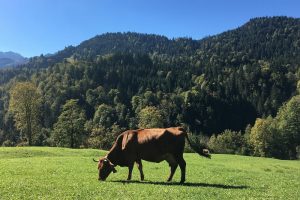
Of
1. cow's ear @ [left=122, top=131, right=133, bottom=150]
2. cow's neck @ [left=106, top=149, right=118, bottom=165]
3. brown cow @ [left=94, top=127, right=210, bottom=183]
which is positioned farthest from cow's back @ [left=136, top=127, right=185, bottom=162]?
cow's neck @ [left=106, top=149, right=118, bottom=165]

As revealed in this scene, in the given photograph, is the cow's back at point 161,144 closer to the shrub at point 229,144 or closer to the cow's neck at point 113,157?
the cow's neck at point 113,157

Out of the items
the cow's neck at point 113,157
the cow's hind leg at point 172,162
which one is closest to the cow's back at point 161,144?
the cow's hind leg at point 172,162

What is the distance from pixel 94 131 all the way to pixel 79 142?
16.7 meters

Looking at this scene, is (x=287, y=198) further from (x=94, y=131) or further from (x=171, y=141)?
(x=94, y=131)

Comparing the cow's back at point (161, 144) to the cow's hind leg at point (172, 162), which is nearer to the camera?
the cow's back at point (161, 144)

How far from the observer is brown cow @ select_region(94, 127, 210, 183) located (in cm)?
2658

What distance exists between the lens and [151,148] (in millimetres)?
26781

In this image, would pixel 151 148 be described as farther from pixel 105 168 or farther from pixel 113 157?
pixel 105 168

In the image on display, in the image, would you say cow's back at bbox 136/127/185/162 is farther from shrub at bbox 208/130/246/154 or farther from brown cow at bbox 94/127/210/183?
shrub at bbox 208/130/246/154

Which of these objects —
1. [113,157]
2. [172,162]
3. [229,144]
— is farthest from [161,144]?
[229,144]

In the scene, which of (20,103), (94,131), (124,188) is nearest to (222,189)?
(124,188)

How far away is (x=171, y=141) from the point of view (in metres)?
26.5

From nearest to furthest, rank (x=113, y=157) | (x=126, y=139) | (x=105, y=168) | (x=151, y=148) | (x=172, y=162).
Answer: (x=151, y=148)
(x=105, y=168)
(x=172, y=162)
(x=126, y=139)
(x=113, y=157)

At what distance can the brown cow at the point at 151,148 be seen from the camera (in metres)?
26.6
